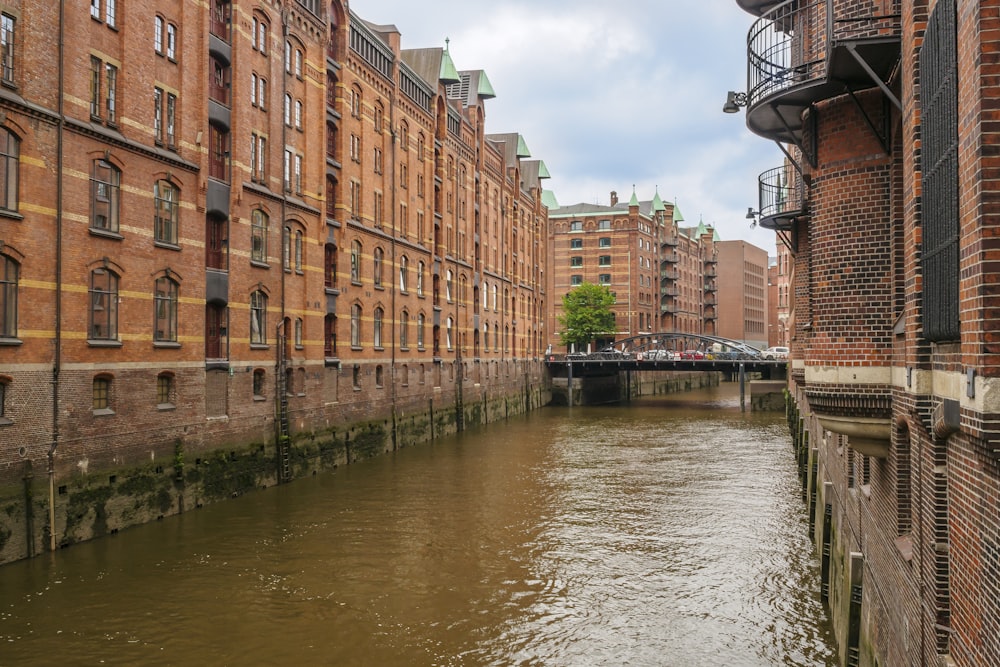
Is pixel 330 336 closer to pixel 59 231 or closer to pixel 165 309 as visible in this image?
pixel 165 309

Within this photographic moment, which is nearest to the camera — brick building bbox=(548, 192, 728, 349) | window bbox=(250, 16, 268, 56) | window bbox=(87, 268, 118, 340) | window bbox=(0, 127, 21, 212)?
window bbox=(0, 127, 21, 212)

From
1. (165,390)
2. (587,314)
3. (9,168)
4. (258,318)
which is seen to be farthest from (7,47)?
(587,314)

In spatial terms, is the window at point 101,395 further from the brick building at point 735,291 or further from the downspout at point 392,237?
the brick building at point 735,291

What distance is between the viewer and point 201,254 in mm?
23281

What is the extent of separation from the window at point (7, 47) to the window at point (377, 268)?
64.4 feet

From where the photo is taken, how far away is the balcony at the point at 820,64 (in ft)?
27.8

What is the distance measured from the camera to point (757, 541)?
19359 mm

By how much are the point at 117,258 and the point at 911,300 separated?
17941 millimetres

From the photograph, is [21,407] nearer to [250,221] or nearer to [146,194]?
[146,194]

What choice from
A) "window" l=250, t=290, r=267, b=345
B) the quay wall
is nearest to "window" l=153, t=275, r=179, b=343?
the quay wall

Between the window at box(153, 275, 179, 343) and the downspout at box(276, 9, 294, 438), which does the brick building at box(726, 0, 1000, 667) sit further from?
the downspout at box(276, 9, 294, 438)

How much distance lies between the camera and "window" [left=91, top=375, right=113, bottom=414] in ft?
62.7

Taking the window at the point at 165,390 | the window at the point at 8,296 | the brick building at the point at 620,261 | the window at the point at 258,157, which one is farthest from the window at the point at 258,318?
the brick building at the point at 620,261

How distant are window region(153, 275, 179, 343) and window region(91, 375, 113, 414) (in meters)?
2.03
